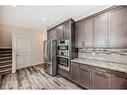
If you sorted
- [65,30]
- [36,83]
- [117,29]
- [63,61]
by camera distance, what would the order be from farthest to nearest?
[63,61] → [65,30] → [36,83] → [117,29]

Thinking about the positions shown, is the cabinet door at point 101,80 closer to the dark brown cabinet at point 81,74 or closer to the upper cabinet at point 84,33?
the dark brown cabinet at point 81,74

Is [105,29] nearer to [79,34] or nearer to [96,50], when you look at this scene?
[96,50]

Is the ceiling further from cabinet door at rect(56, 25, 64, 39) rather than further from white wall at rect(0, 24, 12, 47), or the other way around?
white wall at rect(0, 24, 12, 47)

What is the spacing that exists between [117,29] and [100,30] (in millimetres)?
492

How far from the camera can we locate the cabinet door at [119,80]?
1921 mm

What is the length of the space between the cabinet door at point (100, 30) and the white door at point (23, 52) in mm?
4580

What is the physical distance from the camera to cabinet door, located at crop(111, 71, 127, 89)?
1.92 m

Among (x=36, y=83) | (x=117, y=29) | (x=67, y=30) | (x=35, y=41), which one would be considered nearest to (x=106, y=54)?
(x=117, y=29)

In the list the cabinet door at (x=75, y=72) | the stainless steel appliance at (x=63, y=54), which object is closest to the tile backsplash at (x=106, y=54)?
the stainless steel appliance at (x=63, y=54)

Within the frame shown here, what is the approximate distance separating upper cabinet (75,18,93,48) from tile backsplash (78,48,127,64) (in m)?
0.39

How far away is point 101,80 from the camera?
2.37 m

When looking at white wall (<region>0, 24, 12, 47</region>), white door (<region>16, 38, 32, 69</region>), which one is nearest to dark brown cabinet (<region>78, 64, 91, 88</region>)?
white door (<region>16, 38, 32, 69</region>)
